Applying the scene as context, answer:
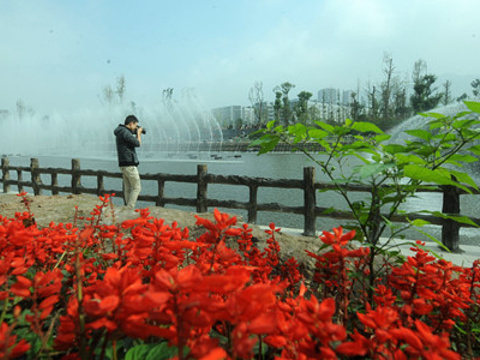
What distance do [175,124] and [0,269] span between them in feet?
108

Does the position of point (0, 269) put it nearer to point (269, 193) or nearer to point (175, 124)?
point (269, 193)

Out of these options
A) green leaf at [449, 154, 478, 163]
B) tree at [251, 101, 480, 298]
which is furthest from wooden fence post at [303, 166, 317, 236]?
green leaf at [449, 154, 478, 163]

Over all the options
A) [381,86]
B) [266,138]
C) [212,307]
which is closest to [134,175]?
[266,138]

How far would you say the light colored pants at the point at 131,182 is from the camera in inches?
241

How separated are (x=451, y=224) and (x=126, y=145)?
5.58m

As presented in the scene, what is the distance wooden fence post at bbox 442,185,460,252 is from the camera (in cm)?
465

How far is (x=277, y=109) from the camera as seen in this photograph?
65062 mm

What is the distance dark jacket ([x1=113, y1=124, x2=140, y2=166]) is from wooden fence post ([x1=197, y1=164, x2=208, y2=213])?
1.34 m

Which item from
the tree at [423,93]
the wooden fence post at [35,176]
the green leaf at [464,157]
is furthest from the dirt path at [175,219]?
the tree at [423,93]

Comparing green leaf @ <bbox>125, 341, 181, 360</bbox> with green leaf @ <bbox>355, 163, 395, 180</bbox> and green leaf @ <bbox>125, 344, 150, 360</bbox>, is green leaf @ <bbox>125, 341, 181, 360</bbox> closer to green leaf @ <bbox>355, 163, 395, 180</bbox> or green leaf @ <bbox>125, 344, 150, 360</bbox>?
green leaf @ <bbox>125, 344, 150, 360</bbox>

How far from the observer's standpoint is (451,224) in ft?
15.3

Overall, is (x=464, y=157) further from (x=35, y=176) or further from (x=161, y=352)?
(x=35, y=176)

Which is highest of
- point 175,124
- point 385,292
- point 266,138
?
point 175,124

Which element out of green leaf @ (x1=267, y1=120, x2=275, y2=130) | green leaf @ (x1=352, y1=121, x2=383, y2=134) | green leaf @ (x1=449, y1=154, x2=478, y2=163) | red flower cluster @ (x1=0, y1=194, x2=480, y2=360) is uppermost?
green leaf @ (x1=267, y1=120, x2=275, y2=130)
